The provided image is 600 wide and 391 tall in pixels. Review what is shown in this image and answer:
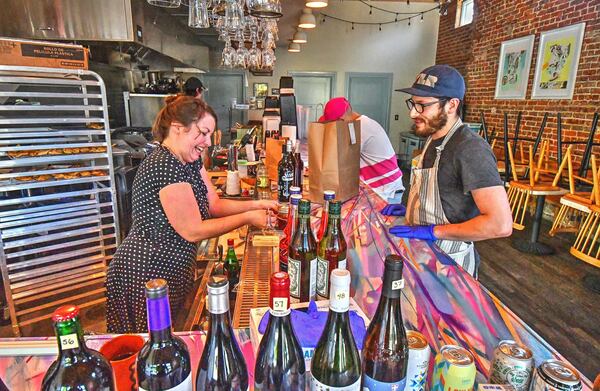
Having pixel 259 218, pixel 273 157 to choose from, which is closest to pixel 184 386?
pixel 259 218

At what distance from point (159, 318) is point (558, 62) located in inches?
253

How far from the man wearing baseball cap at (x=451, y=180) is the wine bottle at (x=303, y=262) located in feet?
2.16

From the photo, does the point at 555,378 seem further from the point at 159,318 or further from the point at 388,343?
the point at 159,318

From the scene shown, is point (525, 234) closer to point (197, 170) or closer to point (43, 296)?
point (197, 170)

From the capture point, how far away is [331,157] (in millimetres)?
1669

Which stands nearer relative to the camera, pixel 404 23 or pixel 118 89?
pixel 118 89

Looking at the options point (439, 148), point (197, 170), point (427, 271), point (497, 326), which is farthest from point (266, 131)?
point (497, 326)

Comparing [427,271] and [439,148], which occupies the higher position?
[439,148]

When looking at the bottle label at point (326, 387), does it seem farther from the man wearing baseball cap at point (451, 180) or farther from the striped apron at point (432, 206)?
the striped apron at point (432, 206)

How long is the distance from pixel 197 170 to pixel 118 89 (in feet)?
14.1

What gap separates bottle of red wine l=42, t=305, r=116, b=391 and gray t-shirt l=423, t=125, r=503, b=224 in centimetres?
139

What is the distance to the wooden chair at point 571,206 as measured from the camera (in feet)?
11.6

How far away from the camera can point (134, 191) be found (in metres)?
1.61

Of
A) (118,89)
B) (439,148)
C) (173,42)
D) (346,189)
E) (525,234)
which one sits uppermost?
(173,42)
